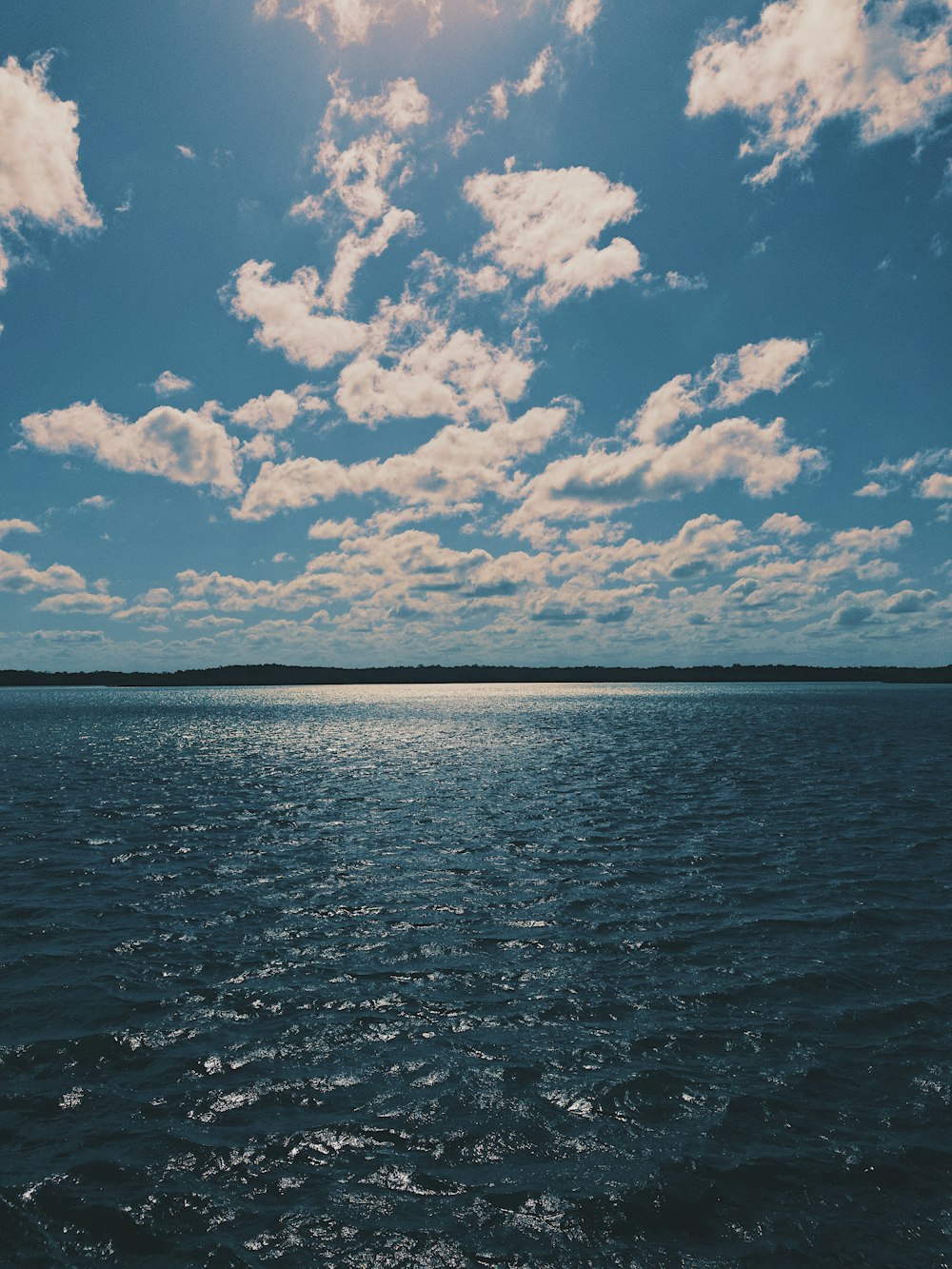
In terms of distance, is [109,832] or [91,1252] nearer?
[91,1252]

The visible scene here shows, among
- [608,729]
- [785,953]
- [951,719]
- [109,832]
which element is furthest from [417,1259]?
[951,719]

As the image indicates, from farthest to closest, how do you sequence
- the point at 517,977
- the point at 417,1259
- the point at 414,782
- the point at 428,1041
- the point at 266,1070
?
1. the point at 414,782
2. the point at 517,977
3. the point at 428,1041
4. the point at 266,1070
5. the point at 417,1259

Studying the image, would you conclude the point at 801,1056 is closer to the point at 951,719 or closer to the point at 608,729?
the point at 608,729

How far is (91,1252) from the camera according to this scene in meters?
8.12

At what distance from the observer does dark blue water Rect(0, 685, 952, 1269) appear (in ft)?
28.1

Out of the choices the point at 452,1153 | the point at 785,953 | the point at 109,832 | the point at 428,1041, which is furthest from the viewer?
the point at 109,832

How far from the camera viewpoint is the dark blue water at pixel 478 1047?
337 inches

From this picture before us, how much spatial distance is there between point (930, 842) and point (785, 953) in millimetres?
16203

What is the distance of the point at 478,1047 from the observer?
12.7 metres

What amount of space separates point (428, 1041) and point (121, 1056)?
5569mm

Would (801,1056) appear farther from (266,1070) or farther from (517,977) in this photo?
(266,1070)

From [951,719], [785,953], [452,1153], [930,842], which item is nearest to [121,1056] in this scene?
[452,1153]

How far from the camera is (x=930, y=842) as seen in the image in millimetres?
28500

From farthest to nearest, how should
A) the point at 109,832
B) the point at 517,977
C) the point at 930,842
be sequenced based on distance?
1. the point at 109,832
2. the point at 930,842
3. the point at 517,977
